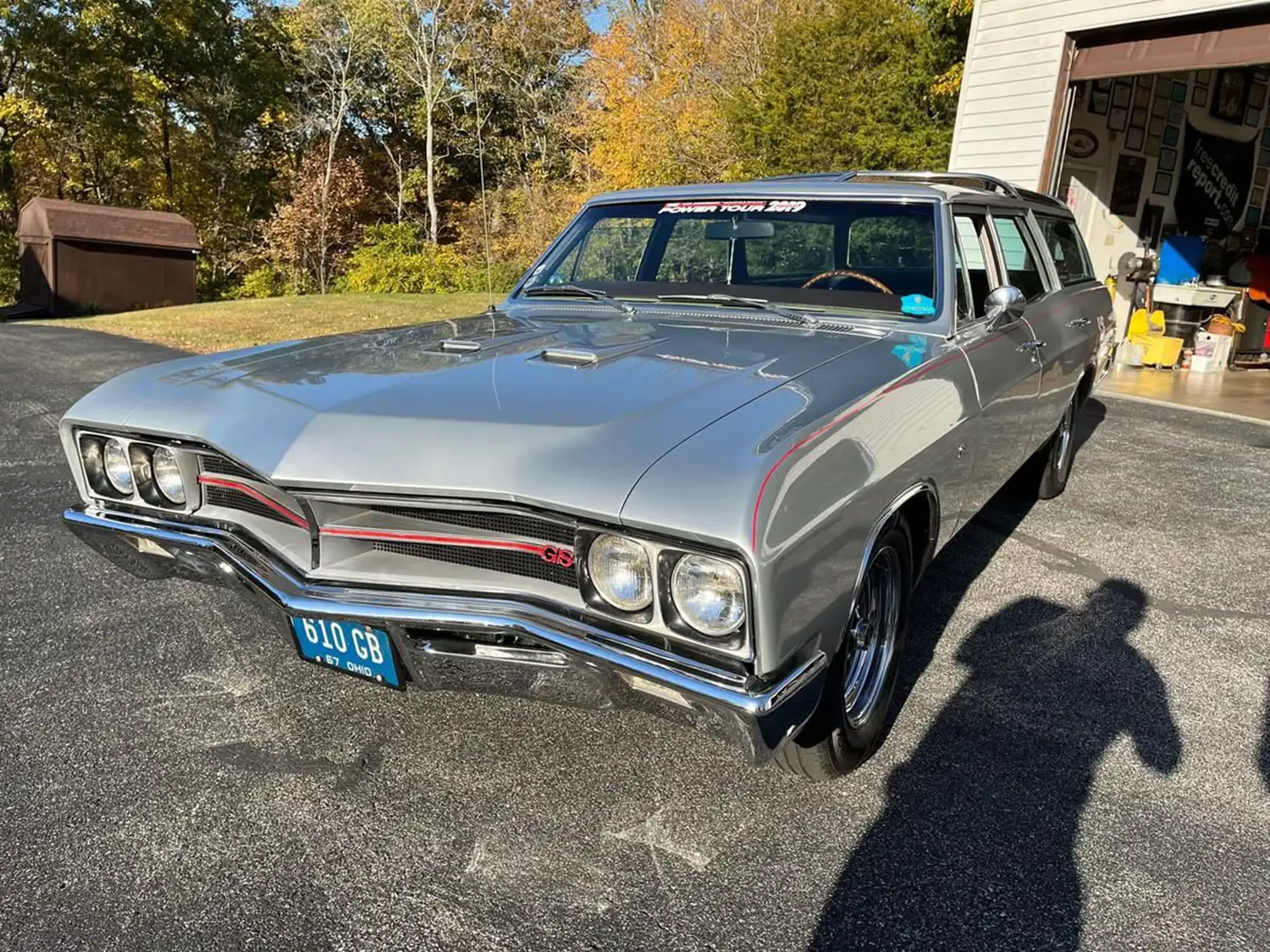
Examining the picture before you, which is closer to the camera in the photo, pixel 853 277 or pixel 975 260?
pixel 853 277

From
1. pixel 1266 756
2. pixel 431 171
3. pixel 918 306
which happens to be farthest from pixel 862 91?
pixel 431 171

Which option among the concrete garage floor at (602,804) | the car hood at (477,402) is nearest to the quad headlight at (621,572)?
the car hood at (477,402)

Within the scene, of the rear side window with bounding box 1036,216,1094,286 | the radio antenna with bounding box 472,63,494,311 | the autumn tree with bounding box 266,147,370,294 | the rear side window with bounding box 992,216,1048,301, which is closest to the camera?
the rear side window with bounding box 992,216,1048,301

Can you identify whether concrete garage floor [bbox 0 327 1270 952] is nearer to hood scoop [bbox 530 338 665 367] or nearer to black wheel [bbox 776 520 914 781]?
black wheel [bbox 776 520 914 781]

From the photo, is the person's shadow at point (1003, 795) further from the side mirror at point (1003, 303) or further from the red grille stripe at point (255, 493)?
the red grille stripe at point (255, 493)

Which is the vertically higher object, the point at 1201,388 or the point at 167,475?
the point at 167,475

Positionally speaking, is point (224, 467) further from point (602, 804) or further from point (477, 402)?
point (602, 804)

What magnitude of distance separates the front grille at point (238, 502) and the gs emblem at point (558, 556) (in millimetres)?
780

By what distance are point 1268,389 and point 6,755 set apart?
445 inches

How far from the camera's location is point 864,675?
8.58 ft

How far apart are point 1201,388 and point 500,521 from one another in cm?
973

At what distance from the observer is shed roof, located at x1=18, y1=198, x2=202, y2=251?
17.4 m

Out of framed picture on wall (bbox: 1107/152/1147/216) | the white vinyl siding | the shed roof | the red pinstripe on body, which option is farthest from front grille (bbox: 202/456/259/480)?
the shed roof

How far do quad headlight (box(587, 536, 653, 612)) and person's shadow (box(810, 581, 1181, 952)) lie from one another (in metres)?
0.82
